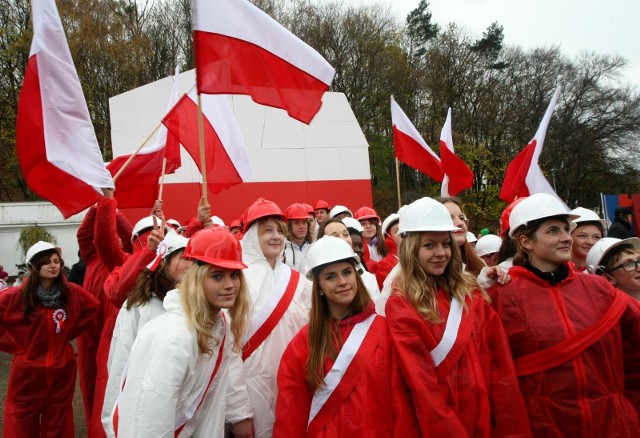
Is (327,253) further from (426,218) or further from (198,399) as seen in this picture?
(198,399)

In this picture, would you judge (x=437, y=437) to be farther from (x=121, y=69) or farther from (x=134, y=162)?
(x=121, y=69)

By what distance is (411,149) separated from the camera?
7332 mm

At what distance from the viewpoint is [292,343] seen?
3.06m

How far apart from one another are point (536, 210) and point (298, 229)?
334 centimetres

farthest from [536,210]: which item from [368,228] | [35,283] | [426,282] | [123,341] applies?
[35,283]

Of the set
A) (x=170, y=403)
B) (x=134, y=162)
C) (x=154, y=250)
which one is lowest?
(x=170, y=403)

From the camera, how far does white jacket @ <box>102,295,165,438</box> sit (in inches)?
137

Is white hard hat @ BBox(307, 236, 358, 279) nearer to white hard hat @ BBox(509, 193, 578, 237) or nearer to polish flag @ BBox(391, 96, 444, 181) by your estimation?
white hard hat @ BBox(509, 193, 578, 237)

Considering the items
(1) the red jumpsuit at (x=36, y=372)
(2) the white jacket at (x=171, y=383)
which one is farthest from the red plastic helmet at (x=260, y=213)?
(1) the red jumpsuit at (x=36, y=372)

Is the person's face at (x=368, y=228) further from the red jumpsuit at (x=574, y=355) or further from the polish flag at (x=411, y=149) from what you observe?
the red jumpsuit at (x=574, y=355)

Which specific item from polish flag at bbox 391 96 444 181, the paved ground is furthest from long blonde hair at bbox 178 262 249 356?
polish flag at bbox 391 96 444 181

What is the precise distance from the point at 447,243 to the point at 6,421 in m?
4.23

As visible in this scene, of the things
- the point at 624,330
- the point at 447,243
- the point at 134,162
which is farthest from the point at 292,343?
the point at 134,162

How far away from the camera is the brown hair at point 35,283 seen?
4.79 metres
